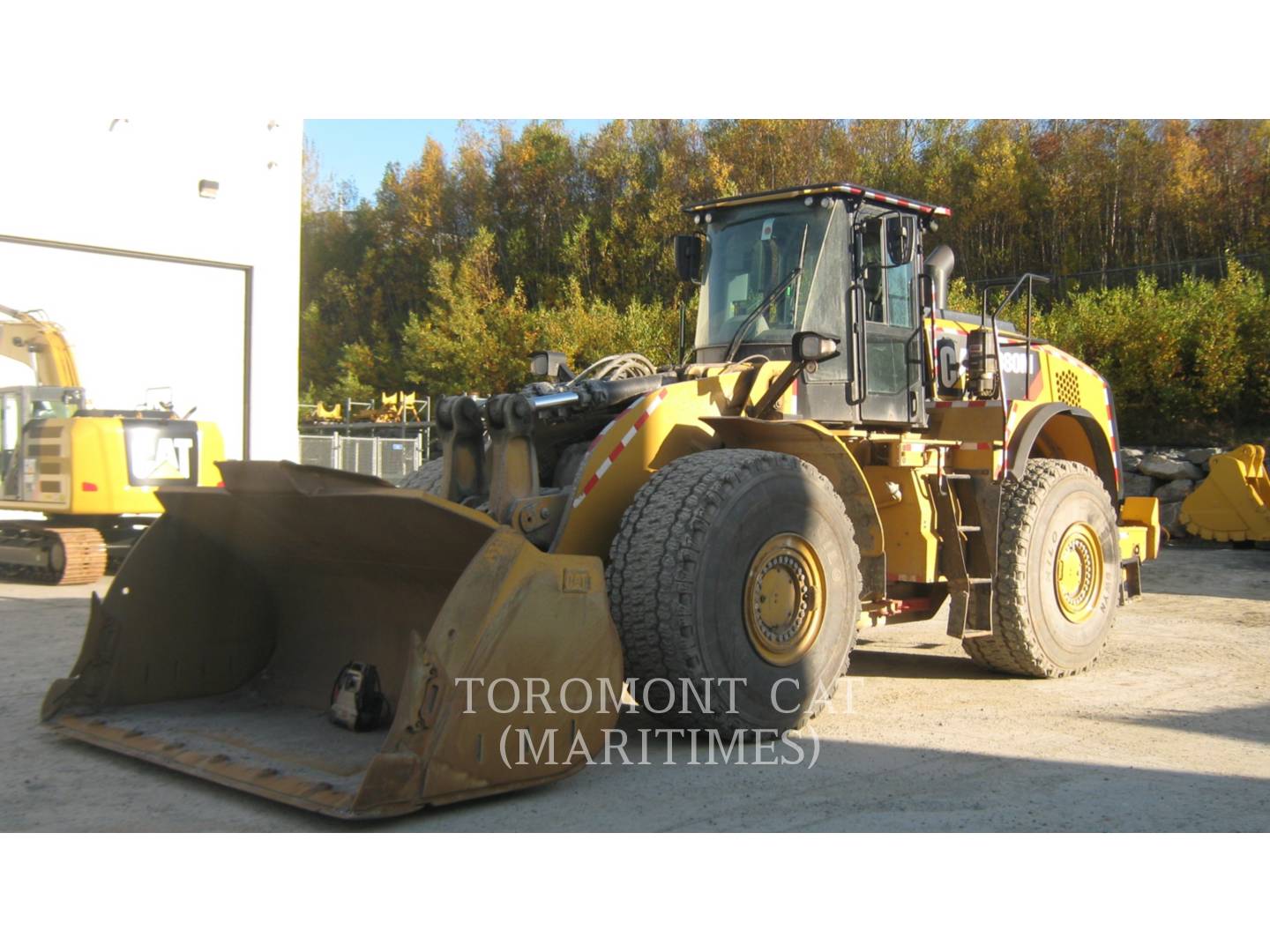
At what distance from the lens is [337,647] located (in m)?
6.10

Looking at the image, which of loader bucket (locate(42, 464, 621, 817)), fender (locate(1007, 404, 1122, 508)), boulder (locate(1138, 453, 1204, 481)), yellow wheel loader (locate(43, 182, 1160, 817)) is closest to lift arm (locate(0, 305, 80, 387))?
yellow wheel loader (locate(43, 182, 1160, 817))

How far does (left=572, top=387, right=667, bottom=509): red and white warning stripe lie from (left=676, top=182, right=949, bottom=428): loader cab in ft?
3.66

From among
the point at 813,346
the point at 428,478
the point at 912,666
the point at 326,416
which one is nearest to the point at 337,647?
the point at 428,478

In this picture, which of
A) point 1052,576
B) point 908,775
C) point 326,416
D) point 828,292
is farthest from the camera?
point 326,416

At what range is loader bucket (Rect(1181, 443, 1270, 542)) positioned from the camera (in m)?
14.8

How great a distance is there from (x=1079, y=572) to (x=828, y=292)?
2718 millimetres

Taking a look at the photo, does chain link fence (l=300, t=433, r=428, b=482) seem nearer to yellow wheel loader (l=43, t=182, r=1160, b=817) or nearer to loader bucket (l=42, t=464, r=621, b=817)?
yellow wheel loader (l=43, t=182, r=1160, b=817)

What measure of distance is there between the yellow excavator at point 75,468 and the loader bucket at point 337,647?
8337 mm

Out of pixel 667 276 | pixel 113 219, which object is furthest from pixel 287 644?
pixel 667 276

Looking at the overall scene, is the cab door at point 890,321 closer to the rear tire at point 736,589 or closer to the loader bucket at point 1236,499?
the rear tire at point 736,589

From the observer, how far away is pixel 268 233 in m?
19.5

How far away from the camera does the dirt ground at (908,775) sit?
4.53m

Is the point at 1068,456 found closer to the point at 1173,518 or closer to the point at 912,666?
the point at 912,666

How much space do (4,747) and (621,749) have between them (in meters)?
2.84
